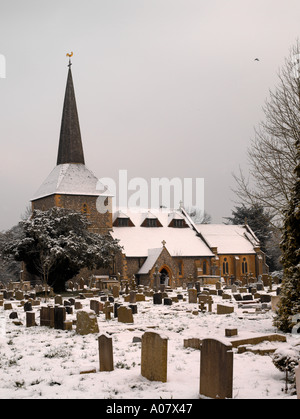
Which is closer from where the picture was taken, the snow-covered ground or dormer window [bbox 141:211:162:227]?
the snow-covered ground

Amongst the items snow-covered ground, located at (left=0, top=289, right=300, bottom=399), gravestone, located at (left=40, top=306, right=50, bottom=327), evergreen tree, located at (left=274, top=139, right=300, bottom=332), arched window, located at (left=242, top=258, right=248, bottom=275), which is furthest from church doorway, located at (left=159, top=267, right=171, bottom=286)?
evergreen tree, located at (left=274, top=139, right=300, bottom=332)

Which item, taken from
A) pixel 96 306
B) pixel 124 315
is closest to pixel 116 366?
pixel 124 315

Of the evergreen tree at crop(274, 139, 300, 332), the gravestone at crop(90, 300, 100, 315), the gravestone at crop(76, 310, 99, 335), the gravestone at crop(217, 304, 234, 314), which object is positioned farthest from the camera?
the gravestone at crop(90, 300, 100, 315)

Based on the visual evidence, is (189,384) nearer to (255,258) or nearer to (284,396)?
(284,396)

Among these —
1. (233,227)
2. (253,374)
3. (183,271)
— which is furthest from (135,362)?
(233,227)

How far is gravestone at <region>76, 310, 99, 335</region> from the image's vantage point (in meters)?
10.9

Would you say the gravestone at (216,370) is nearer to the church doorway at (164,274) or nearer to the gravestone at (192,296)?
the gravestone at (192,296)

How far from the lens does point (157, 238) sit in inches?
1602

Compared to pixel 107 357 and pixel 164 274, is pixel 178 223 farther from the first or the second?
pixel 107 357

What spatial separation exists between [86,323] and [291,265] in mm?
5346

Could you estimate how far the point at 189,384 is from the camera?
642 centimetres

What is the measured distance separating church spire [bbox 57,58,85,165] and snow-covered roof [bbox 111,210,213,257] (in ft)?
26.5

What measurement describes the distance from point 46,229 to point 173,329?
1632cm

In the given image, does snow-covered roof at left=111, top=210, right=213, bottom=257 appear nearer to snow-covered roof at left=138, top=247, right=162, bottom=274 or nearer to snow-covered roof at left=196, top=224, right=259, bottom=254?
snow-covered roof at left=138, top=247, right=162, bottom=274
